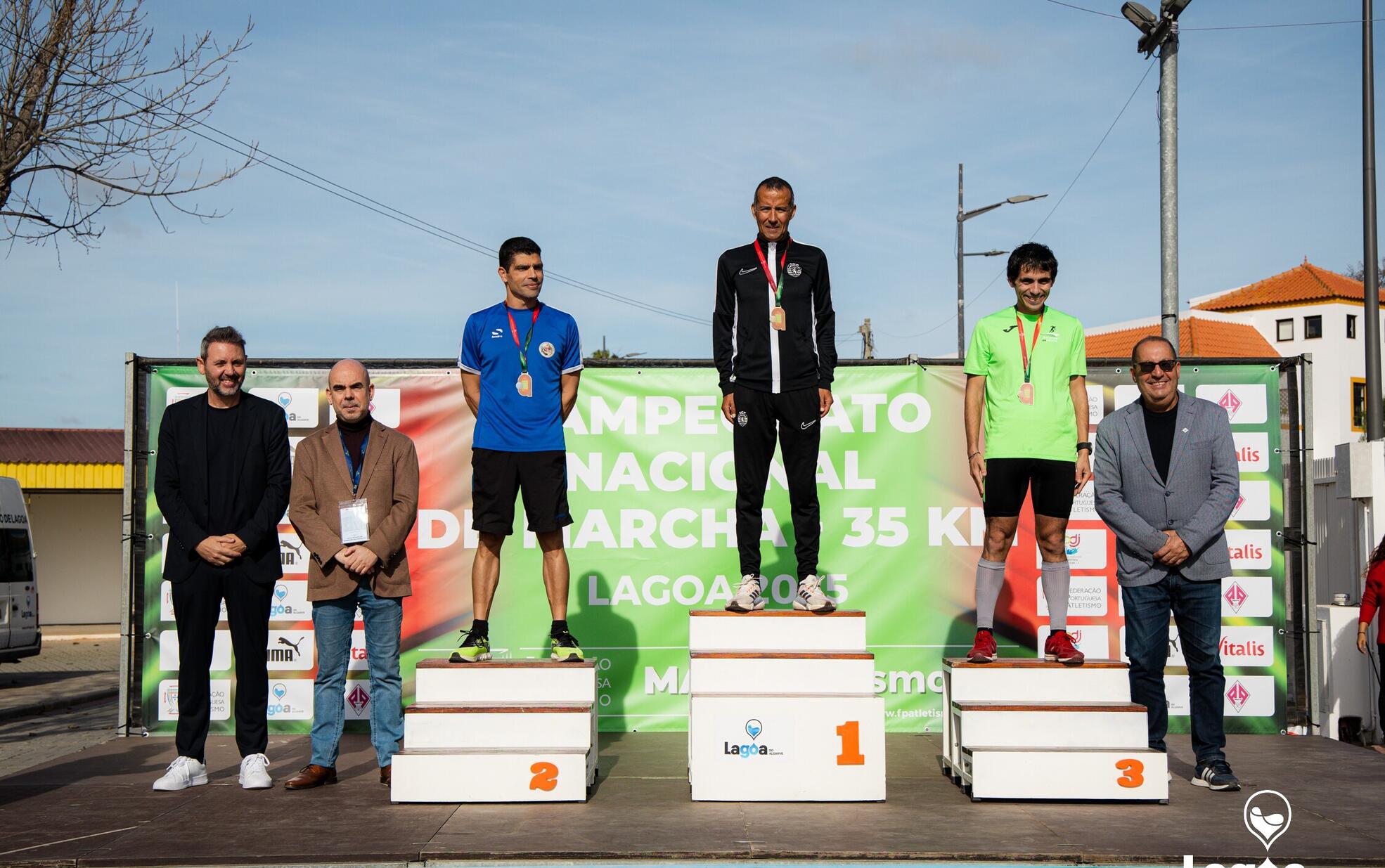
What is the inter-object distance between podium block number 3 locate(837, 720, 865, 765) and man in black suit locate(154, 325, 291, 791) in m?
2.79

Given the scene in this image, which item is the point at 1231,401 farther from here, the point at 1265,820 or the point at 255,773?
the point at 255,773

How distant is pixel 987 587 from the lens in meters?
5.98

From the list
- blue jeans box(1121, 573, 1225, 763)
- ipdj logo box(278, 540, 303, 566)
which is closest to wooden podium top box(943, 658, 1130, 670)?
blue jeans box(1121, 573, 1225, 763)

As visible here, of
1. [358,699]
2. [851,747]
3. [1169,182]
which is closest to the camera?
[851,747]

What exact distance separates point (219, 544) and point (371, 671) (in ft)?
3.16

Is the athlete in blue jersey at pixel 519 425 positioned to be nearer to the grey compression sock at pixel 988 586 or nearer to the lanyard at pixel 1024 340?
the grey compression sock at pixel 988 586

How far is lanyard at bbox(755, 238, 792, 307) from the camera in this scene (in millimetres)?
5922

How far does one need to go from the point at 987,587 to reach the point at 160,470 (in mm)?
4174

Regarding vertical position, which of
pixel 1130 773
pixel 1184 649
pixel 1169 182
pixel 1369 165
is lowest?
pixel 1130 773

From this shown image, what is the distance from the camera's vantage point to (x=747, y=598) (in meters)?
5.72

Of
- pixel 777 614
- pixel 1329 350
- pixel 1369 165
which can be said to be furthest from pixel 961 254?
pixel 1329 350

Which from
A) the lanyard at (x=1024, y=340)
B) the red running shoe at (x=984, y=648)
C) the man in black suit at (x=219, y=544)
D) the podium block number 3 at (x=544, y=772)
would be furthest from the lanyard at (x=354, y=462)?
the lanyard at (x=1024, y=340)

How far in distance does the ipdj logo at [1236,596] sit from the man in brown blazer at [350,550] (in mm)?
5162

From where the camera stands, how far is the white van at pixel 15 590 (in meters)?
14.1
